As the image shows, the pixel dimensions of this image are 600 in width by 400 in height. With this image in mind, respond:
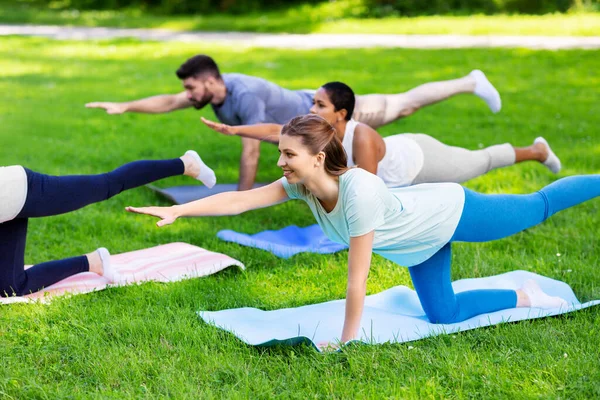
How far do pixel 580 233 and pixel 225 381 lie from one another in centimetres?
323

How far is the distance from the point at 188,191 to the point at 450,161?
7.85ft

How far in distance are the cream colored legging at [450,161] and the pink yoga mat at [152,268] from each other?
1693mm

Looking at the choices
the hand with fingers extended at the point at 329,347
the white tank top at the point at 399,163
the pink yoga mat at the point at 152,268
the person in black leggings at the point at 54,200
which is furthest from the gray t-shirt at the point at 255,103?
the hand with fingers extended at the point at 329,347

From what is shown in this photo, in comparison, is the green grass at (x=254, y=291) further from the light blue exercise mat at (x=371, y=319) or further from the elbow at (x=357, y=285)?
the elbow at (x=357, y=285)

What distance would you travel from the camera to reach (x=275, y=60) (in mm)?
13750

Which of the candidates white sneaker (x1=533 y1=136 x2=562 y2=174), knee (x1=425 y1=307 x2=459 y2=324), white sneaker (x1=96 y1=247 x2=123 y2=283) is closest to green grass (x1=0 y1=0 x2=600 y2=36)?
white sneaker (x1=533 y1=136 x2=562 y2=174)

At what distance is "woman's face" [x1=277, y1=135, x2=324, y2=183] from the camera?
3.37 m

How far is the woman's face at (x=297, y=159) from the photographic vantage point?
3365 mm

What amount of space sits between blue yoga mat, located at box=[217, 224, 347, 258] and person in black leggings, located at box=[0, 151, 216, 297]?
2.81 feet

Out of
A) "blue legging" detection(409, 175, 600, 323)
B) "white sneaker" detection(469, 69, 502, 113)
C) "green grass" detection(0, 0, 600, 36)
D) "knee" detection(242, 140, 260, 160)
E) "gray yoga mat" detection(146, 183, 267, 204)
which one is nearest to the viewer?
"blue legging" detection(409, 175, 600, 323)

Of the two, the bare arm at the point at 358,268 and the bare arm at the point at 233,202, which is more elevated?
the bare arm at the point at 233,202

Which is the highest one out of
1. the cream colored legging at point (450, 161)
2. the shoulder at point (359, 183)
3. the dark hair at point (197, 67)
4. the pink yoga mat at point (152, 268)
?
the dark hair at point (197, 67)

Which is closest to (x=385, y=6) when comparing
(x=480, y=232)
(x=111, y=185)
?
(x=111, y=185)

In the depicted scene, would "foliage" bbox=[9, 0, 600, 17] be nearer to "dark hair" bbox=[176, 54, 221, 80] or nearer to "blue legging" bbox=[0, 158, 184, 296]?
"dark hair" bbox=[176, 54, 221, 80]
